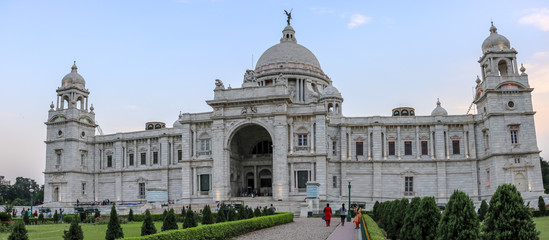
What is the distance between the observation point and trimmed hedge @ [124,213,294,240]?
18.3 meters

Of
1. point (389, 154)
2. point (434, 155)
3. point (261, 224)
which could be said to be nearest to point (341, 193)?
point (389, 154)

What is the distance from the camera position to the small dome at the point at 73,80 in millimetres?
64688

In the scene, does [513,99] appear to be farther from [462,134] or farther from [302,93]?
[302,93]

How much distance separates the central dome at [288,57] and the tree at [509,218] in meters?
54.5

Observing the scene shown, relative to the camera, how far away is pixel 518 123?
162ft

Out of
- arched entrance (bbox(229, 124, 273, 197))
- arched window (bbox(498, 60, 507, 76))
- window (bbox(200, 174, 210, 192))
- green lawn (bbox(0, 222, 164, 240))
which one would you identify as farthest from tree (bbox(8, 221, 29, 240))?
arched window (bbox(498, 60, 507, 76))

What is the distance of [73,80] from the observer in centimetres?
6475

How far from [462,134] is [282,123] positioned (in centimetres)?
1986

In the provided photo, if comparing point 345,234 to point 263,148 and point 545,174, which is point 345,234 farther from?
point 545,174

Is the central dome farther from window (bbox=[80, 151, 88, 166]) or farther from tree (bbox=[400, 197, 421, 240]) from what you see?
tree (bbox=[400, 197, 421, 240])

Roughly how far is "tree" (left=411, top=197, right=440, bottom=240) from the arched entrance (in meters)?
38.2

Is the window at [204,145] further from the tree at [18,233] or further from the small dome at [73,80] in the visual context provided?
the tree at [18,233]

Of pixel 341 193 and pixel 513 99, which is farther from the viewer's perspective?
pixel 341 193

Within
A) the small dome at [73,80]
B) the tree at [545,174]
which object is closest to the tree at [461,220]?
the small dome at [73,80]
